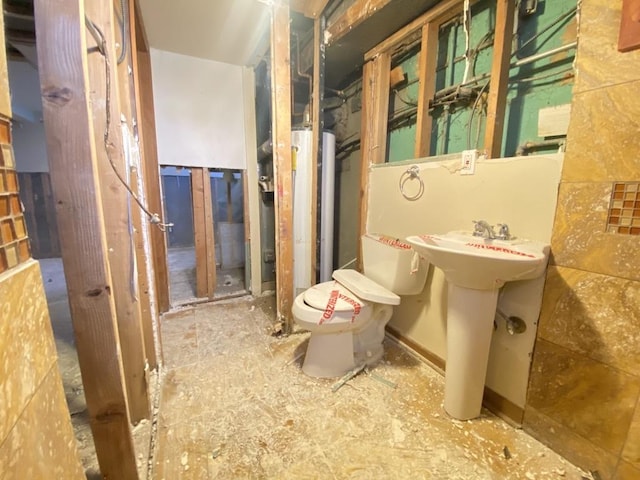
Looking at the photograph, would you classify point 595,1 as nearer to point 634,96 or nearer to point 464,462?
point 634,96

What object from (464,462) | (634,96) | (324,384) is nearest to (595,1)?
(634,96)

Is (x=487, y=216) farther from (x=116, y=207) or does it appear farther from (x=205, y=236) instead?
(x=205, y=236)

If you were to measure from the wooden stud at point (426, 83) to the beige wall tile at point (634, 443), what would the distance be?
1425 millimetres

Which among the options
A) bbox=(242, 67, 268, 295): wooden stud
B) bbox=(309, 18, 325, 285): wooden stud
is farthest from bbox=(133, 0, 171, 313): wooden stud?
bbox=(309, 18, 325, 285): wooden stud

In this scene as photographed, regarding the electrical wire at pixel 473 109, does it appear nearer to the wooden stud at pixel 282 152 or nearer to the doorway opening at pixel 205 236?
the wooden stud at pixel 282 152

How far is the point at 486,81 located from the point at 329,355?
167 centimetres

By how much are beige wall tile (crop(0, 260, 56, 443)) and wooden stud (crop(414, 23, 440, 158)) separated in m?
1.75

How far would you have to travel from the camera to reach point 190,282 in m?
3.12

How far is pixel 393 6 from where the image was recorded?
1548 mm

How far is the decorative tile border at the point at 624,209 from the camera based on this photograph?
911mm

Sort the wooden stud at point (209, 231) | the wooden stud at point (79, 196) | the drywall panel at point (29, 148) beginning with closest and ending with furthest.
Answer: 1. the wooden stud at point (79, 196)
2. the wooden stud at point (209, 231)
3. the drywall panel at point (29, 148)

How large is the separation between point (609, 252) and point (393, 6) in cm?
156

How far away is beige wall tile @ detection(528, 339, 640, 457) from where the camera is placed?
38.5 inches

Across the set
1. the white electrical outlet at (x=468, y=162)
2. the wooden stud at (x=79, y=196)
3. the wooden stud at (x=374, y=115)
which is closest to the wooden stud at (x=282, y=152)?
the wooden stud at (x=374, y=115)
